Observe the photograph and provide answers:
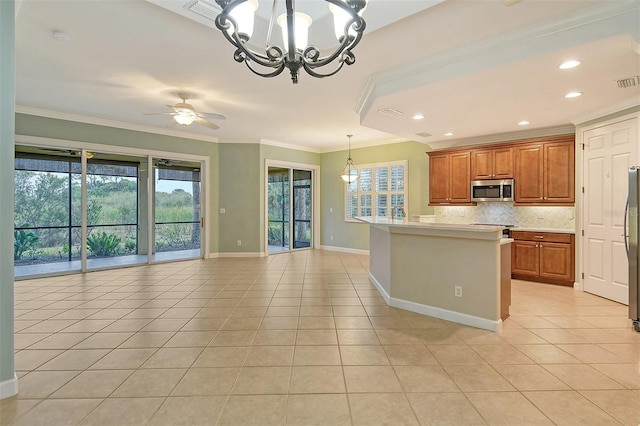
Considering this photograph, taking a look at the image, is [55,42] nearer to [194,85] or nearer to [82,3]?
[82,3]

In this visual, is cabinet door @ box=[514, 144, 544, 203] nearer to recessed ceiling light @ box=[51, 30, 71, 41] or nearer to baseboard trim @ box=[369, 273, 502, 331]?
baseboard trim @ box=[369, 273, 502, 331]

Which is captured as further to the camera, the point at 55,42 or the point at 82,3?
the point at 55,42

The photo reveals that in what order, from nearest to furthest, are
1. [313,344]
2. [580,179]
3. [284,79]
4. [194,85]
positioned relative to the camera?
[313,344]
[284,79]
[194,85]
[580,179]

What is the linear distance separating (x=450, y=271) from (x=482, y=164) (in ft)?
11.1

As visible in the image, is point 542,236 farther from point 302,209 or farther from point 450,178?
point 302,209

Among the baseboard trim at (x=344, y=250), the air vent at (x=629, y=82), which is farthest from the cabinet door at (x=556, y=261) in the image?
the baseboard trim at (x=344, y=250)

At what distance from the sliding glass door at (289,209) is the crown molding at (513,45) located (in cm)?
487

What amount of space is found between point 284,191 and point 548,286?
6.07m

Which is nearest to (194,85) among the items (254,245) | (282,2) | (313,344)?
(282,2)

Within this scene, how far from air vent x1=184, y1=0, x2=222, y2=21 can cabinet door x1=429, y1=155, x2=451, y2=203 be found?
5.23 meters

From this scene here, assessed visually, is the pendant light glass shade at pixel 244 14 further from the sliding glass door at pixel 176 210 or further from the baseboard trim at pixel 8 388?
the sliding glass door at pixel 176 210

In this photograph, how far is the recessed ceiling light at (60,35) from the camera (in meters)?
2.90

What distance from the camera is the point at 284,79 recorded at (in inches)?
153

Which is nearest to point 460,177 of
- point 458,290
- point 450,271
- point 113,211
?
point 450,271
